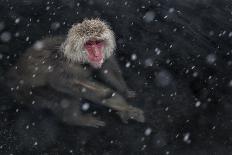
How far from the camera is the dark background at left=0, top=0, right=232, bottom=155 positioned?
5738 millimetres

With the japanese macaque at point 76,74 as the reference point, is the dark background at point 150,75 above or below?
below

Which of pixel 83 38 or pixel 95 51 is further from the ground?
pixel 83 38

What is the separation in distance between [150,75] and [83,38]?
6.82ft

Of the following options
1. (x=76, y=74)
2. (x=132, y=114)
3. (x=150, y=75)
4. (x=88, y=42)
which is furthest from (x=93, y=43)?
(x=150, y=75)

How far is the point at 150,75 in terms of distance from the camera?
704cm

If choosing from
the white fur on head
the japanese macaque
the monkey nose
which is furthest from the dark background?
the monkey nose

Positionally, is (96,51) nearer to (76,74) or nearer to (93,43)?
(93,43)

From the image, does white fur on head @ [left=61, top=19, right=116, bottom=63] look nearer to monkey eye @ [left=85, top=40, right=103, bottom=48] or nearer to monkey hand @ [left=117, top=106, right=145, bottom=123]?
monkey eye @ [left=85, top=40, right=103, bottom=48]

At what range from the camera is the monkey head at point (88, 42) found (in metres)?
5.15

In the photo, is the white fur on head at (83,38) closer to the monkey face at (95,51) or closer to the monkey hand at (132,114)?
the monkey face at (95,51)

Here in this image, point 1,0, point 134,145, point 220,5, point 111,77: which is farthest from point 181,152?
point 1,0

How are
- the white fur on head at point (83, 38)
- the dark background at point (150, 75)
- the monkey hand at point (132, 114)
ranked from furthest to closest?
the dark background at point (150, 75) < the monkey hand at point (132, 114) < the white fur on head at point (83, 38)

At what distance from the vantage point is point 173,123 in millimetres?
6055

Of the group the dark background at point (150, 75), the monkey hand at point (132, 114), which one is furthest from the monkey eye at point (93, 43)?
the dark background at point (150, 75)
